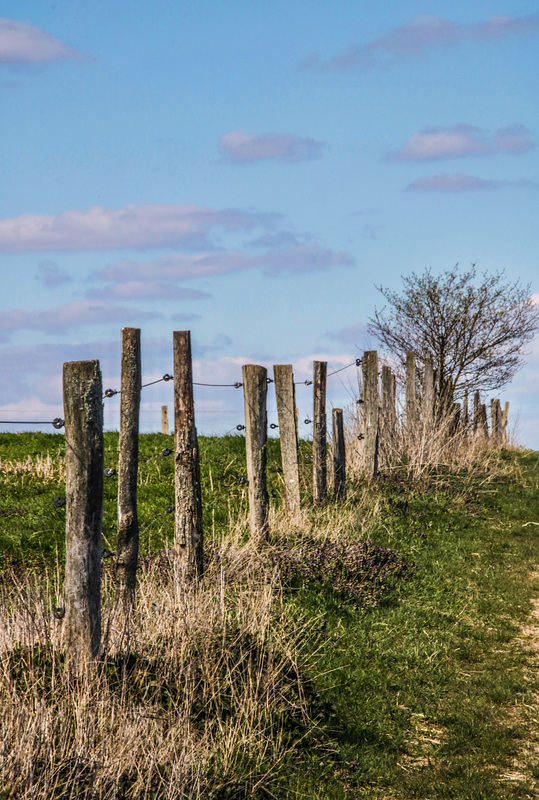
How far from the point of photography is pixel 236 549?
948 centimetres

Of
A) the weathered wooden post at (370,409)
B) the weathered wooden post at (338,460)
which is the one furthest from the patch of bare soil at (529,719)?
the weathered wooden post at (370,409)

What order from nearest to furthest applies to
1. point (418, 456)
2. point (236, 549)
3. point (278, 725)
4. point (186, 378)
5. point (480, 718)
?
point (278, 725) < point (480, 718) < point (186, 378) < point (236, 549) < point (418, 456)

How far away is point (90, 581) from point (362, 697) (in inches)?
117

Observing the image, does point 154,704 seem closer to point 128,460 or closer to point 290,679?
point 290,679

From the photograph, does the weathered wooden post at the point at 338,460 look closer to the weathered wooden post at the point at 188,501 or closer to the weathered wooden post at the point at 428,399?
A: the weathered wooden post at the point at 428,399

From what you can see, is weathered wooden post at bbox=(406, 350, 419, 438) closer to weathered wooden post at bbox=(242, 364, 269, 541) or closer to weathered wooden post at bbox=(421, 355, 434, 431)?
weathered wooden post at bbox=(421, 355, 434, 431)

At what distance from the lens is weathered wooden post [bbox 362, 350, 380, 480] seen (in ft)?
50.6

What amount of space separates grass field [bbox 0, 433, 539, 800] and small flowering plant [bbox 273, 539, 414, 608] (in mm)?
27

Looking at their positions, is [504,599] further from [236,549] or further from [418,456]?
[418,456]

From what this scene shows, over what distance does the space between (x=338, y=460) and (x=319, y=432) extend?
3.02ft

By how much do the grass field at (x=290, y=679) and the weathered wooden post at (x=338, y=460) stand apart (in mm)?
1398

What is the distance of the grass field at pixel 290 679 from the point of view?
4.95 m

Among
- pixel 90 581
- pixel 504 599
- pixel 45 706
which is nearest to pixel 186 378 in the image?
pixel 90 581

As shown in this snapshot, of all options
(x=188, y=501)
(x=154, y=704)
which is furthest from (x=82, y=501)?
(x=188, y=501)
